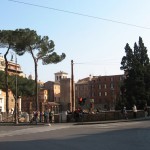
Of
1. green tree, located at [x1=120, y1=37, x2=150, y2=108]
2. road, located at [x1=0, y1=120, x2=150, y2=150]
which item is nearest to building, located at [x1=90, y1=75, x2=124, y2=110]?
green tree, located at [x1=120, y1=37, x2=150, y2=108]

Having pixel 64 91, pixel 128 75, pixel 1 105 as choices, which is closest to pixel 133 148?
pixel 128 75

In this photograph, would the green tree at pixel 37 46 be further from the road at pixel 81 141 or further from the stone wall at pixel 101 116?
the road at pixel 81 141

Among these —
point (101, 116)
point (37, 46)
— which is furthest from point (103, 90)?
A: point (101, 116)

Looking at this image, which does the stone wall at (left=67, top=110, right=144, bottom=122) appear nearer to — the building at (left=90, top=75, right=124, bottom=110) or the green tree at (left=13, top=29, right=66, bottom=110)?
the green tree at (left=13, top=29, right=66, bottom=110)

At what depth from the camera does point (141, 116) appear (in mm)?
46219

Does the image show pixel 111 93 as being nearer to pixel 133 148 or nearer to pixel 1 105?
pixel 1 105

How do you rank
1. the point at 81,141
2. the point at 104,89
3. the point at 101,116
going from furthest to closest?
the point at 104,89 < the point at 101,116 < the point at 81,141

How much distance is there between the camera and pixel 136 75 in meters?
55.2

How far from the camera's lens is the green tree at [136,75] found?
2147 inches

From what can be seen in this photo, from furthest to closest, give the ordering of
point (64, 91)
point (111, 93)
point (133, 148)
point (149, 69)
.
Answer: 1. point (111, 93)
2. point (64, 91)
3. point (149, 69)
4. point (133, 148)

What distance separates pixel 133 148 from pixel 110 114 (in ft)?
95.5

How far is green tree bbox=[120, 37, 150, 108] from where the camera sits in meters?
54.5

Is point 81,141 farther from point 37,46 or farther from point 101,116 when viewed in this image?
point 37,46

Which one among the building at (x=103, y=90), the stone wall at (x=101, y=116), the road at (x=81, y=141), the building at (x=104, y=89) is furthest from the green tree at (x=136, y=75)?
the building at (x=104, y=89)
